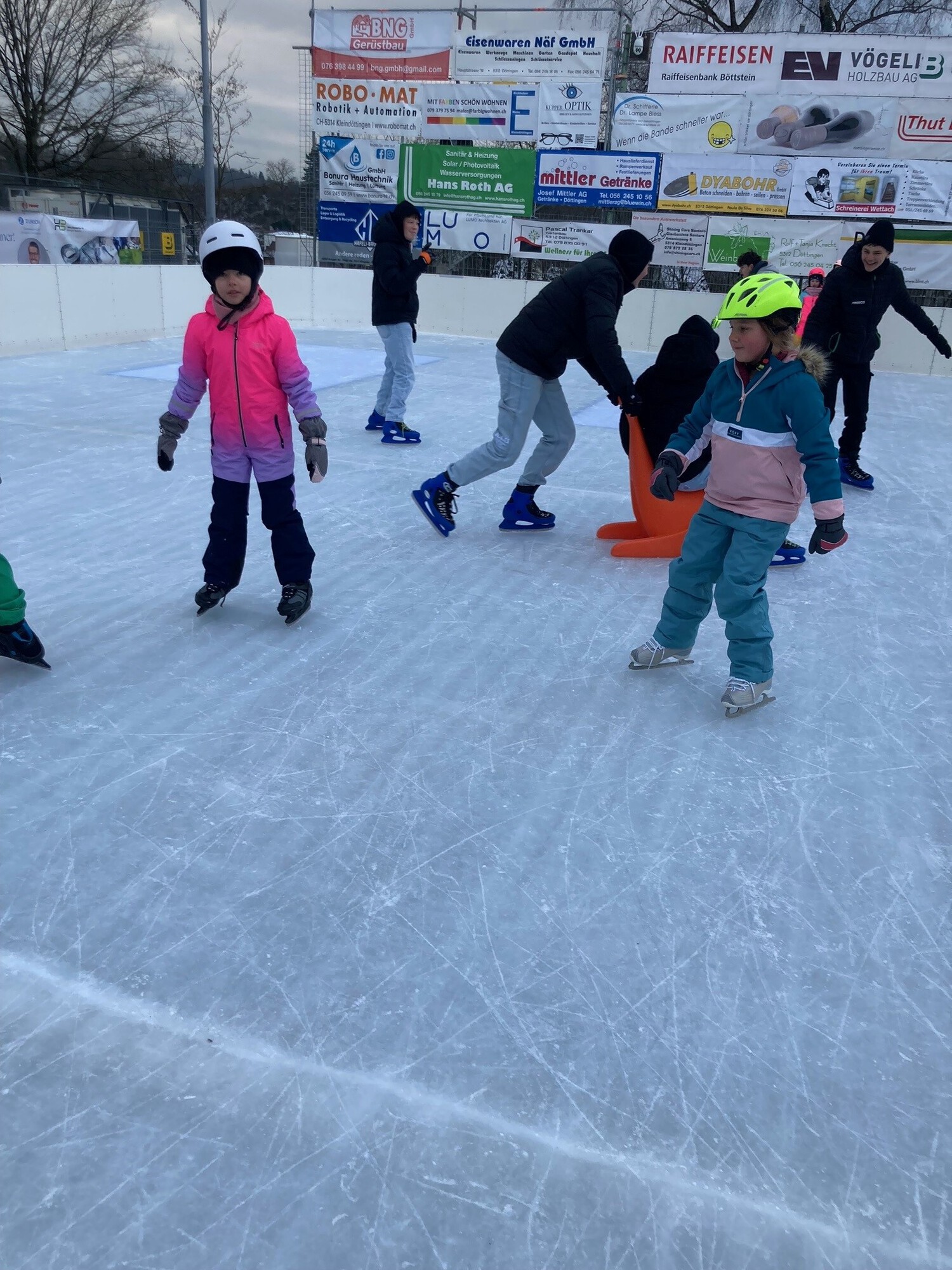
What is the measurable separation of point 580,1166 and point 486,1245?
0.58 feet

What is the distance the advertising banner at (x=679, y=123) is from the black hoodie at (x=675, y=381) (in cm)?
1049

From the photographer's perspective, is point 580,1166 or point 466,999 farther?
point 466,999

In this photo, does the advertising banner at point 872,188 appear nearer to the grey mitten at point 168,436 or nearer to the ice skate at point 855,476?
the ice skate at point 855,476

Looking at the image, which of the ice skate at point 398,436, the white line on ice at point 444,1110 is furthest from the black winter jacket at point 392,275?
the white line on ice at point 444,1110

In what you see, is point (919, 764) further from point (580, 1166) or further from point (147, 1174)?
point (147, 1174)

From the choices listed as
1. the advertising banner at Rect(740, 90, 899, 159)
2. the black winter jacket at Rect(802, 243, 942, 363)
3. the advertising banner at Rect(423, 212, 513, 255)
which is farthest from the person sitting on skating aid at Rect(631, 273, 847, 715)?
the advertising banner at Rect(423, 212, 513, 255)

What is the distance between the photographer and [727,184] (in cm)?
1274

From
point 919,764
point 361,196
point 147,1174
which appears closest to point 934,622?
point 919,764

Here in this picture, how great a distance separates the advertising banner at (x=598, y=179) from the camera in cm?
1299

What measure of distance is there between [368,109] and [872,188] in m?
7.28

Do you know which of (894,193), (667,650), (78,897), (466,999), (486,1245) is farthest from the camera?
(894,193)

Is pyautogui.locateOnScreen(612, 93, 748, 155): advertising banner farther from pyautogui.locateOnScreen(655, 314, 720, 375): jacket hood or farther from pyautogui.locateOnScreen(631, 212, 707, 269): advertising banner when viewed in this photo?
pyautogui.locateOnScreen(655, 314, 720, 375): jacket hood

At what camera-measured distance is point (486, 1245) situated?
4.01 ft

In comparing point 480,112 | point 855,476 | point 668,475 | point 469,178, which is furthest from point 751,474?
point 480,112
